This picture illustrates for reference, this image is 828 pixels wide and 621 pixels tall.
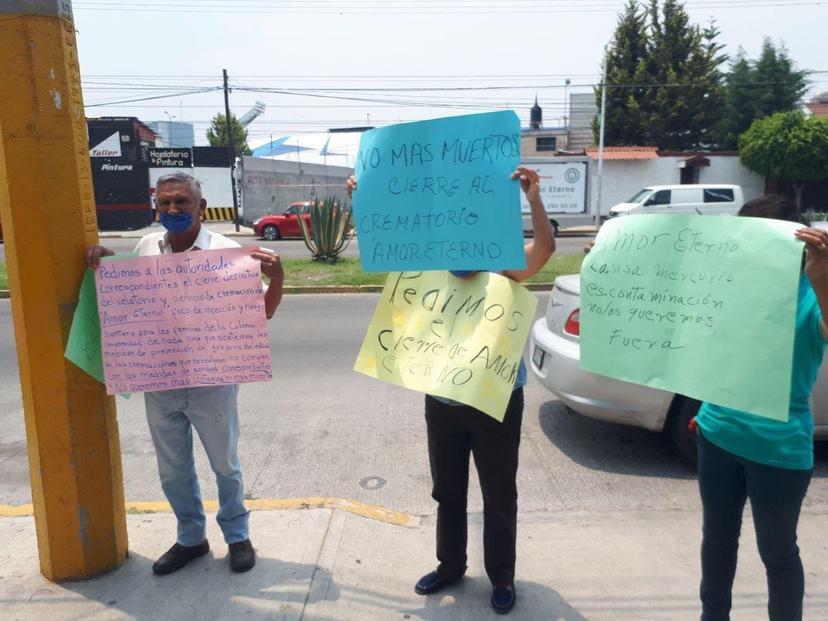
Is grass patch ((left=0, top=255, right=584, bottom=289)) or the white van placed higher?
the white van

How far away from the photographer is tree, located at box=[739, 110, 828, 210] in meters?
26.8

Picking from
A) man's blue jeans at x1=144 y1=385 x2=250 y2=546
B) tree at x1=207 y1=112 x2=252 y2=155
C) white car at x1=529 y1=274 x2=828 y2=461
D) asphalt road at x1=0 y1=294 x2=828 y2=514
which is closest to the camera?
man's blue jeans at x1=144 y1=385 x2=250 y2=546

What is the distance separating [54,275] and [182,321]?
0.54 meters

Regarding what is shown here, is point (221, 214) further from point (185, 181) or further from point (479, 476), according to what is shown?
point (479, 476)

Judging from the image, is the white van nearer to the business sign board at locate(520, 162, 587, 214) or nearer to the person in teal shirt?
the business sign board at locate(520, 162, 587, 214)

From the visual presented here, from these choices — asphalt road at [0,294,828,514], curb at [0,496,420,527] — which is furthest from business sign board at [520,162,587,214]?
curb at [0,496,420,527]

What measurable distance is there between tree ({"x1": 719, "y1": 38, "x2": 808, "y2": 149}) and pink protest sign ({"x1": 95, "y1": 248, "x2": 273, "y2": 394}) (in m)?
36.7

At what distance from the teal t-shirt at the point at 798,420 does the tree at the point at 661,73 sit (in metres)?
34.1

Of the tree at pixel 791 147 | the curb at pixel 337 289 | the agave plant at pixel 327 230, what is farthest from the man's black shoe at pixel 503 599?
the tree at pixel 791 147

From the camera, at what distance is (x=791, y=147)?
2700 centimetres

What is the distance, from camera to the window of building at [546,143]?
49656mm

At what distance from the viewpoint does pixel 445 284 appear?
2.70m

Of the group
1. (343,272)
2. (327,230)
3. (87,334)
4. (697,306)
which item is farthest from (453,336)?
(327,230)

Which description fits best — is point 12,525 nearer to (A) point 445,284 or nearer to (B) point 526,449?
(A) point 445,284
